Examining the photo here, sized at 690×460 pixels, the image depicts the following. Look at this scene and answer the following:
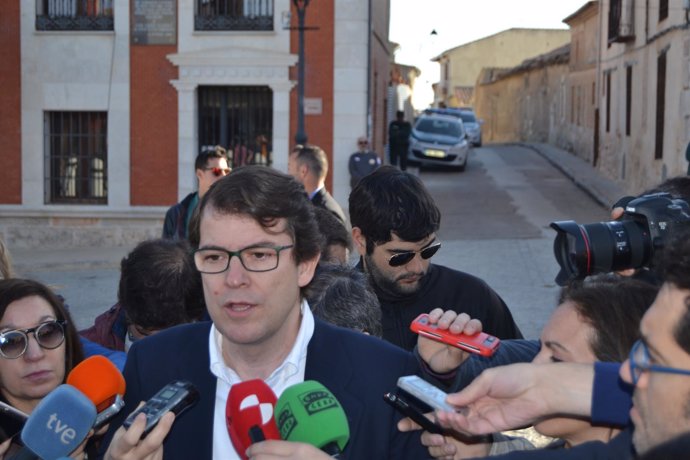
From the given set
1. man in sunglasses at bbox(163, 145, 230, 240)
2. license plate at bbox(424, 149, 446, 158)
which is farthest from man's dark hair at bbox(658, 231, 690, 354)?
license plate at bbox(424, 149, 446, 158)

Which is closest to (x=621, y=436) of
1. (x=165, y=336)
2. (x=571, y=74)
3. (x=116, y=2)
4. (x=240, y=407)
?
(x=240, y=407)

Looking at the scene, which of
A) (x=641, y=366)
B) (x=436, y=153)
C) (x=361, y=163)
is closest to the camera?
(x=641, y=366)

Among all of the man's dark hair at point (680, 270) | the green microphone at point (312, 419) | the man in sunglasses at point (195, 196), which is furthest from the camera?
the man in sunglasses at point (195, 196)

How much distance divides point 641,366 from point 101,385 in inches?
60.3

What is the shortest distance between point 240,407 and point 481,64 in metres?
71.9

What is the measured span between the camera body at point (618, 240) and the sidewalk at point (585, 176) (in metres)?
19.5

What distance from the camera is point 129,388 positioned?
3084 mm

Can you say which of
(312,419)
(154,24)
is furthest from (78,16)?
(312,419)

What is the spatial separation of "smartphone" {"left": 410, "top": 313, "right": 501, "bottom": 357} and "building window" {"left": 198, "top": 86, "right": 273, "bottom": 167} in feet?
56.9

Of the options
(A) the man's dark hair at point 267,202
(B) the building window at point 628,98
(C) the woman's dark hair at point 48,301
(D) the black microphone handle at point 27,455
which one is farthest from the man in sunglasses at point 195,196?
(B) the building window at point 628,98

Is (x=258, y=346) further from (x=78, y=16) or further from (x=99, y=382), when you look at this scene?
(x=78, y=16)

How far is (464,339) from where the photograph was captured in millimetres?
2963

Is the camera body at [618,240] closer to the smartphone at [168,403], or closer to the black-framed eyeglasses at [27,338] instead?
the smartphone at [168,403]

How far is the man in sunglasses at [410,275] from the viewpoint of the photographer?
15.0ft
